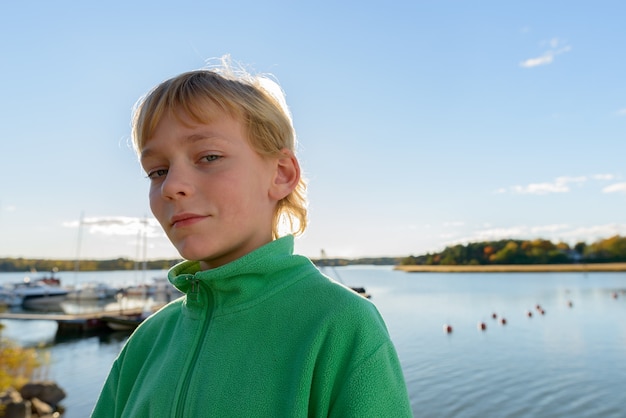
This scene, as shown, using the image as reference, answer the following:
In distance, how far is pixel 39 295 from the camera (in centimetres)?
4547

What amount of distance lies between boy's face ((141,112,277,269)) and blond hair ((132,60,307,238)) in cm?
3

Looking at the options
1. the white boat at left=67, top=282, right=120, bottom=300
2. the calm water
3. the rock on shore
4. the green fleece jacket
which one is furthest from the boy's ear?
the white boat at left=67, top=282, right=120, bottom=300

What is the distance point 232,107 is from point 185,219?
0.30m

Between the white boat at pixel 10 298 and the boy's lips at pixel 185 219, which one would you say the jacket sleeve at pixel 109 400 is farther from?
the white boat at pixel 10 298

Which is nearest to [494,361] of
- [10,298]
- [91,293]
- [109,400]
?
[109,400]

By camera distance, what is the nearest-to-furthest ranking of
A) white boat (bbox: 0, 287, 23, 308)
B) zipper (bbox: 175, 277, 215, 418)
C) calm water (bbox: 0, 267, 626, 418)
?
zipper (bbox: 175, 277, 215, 418)
calm water (bbox: 0, 267, 626, 418)
white boat (bbox: 0, 287, 23, 308)

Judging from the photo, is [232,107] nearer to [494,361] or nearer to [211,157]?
[211,157]

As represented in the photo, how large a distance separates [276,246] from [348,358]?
13.1 inches

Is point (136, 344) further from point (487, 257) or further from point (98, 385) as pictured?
point (487, 257)

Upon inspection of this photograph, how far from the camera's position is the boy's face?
1.23 m

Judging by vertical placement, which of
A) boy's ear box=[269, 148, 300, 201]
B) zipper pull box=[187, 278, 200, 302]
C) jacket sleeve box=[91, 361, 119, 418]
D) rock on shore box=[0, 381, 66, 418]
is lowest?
rock on shore box=[0, 381, 66, 418]

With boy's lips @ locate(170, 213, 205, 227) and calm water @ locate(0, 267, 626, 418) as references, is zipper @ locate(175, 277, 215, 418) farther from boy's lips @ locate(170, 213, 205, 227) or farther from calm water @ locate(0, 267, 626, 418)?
calm water @ locate(0, 267, 626, 418)

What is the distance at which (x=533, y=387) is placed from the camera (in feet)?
53.2

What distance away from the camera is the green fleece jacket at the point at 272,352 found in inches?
41.2
